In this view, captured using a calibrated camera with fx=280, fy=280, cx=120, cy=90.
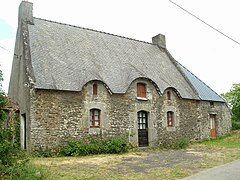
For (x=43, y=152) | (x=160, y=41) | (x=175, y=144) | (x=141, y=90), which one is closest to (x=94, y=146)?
(x=43, y=152)

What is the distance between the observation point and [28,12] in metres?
17.3

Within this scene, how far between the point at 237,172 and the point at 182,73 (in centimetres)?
1371

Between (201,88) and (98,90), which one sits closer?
(98,90)

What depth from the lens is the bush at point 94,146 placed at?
13836 mm

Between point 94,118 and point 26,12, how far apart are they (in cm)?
786

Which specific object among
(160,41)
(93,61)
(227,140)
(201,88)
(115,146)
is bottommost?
(227,140)

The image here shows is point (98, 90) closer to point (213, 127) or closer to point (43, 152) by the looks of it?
point (43, 152)

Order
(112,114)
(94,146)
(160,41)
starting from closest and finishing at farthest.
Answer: (94,146) < (112,114) < (160,41)

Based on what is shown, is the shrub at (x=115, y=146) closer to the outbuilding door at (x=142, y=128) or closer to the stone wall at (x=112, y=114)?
the stone wall at (x=112, y=114)

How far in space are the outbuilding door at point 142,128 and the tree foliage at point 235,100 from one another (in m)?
16.2

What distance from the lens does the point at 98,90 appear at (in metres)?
15.6

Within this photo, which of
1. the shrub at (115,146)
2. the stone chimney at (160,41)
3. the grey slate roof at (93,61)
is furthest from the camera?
the stone chimney at (160,41)

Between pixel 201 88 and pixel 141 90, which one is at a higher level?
pixel 201 88

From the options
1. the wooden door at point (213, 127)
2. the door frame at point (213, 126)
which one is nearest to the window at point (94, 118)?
the door frame at point (213, 126)
